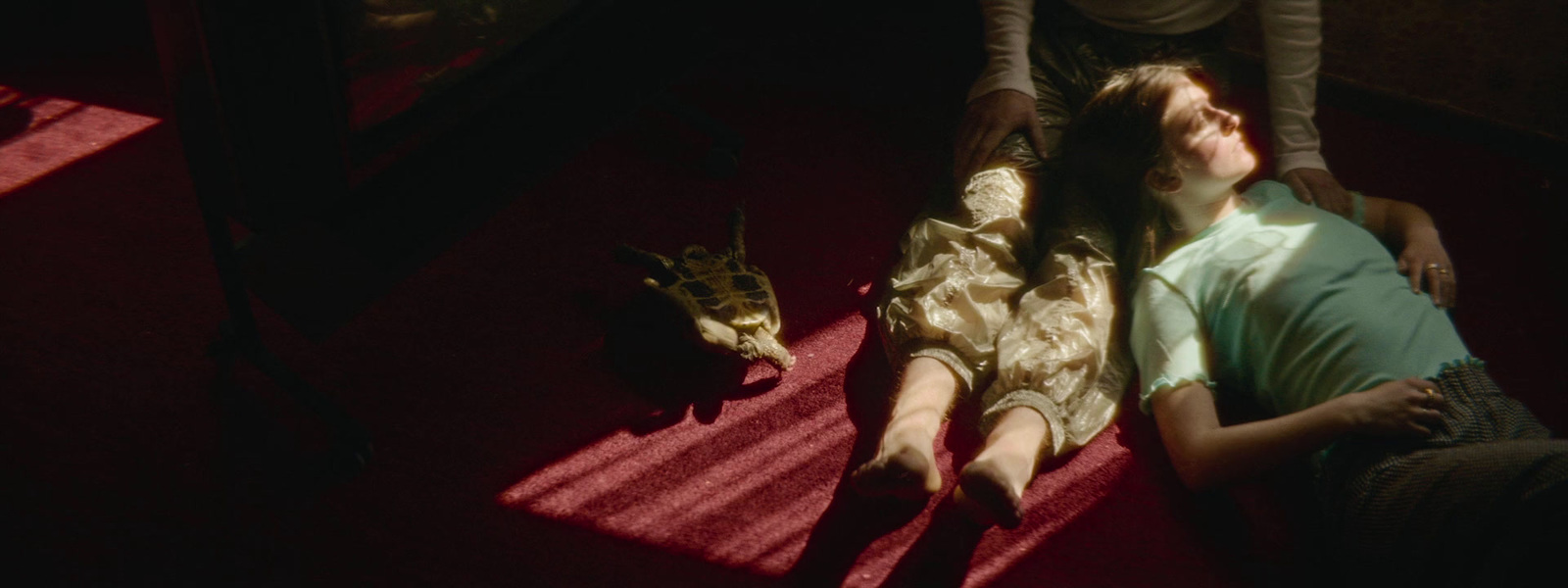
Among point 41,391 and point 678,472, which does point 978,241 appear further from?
point 41,391

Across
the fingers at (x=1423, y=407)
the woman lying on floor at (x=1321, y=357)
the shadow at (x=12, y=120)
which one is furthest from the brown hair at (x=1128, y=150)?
the shadow at (x=12, y=120)

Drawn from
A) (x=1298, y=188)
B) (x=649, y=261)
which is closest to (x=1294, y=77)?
(x=1298, y=188)

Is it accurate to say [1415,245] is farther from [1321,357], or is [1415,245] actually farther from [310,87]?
[310,87]

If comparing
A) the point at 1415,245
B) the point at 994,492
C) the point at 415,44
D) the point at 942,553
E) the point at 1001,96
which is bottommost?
the point at 942,553

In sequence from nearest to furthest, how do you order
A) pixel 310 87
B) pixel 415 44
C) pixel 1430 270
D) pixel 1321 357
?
pixel 310 87
pixel 415 44
pixel 1321 357
pixel 1430 270

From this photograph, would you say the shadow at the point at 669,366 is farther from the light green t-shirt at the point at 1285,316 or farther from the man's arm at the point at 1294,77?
the man's arm at the point at 1294,77

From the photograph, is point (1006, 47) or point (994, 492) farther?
point (1006, 47)
